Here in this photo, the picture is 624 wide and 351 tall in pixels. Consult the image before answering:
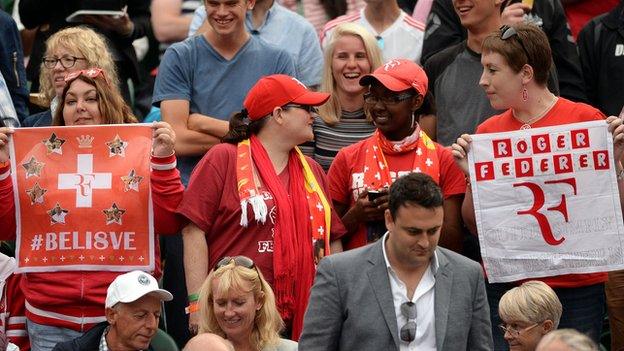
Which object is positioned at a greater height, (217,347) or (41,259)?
(41,259)

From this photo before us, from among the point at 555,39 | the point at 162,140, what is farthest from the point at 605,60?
the point at 162,140

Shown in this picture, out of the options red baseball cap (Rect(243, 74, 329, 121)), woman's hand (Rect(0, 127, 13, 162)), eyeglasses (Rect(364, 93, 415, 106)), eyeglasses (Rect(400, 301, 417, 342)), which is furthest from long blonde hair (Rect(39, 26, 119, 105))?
eyeglasses (Rect(400, 301, 417, 342))

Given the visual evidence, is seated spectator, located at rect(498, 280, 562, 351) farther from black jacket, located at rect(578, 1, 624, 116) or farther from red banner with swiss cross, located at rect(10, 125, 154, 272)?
black jacket, located at rect(578, 1, 624, 116)

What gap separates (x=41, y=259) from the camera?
9.73 m

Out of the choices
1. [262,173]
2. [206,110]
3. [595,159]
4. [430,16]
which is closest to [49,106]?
[206,110]

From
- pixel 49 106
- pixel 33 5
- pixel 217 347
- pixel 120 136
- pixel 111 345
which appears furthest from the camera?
pixel 33 5

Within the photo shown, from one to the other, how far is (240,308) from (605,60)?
3.86m

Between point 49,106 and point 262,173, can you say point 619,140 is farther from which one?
point 49,106

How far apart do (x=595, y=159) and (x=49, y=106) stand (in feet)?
12.3

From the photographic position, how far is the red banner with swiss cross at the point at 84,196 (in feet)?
32.0

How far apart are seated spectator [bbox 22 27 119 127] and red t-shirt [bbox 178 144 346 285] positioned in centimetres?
132

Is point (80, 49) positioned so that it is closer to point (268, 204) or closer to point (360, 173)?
point (268, 204)

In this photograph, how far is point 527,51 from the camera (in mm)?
9781

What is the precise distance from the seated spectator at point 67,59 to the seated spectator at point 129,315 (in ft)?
6.15
